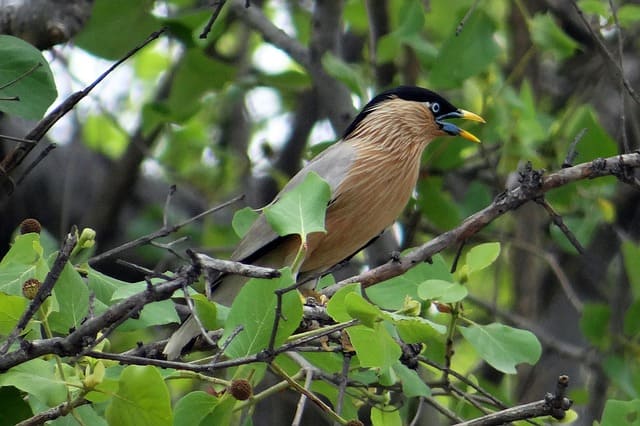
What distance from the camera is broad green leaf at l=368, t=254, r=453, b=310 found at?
2807mm

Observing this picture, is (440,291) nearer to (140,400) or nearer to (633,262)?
(140,400)

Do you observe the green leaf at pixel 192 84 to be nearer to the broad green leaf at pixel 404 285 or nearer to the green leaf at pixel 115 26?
the green leaf at pixel 115 26

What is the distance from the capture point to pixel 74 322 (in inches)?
91.0

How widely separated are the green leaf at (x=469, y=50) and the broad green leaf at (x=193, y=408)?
2.10 metres

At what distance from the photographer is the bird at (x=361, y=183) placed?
12.7 feet

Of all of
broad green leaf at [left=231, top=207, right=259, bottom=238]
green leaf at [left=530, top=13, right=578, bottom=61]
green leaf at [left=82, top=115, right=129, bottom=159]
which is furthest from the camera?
green leaf at [left=82, top=115, right=129, bottom=159]

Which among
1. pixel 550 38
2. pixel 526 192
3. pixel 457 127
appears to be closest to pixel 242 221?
pixel 526 192

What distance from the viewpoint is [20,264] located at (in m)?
2.40

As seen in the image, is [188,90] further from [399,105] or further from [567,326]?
[567,326]

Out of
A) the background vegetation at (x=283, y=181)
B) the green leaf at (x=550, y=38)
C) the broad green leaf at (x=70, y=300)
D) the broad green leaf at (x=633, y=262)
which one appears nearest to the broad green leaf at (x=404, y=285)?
the background vegetation at (x=283, y=181)

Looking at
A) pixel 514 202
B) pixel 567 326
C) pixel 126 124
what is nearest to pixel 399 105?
pixel 514 202

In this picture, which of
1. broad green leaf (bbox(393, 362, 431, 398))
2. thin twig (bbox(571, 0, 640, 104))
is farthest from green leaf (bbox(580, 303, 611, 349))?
broad green leaf (bbox(393, 362, 431, 398))

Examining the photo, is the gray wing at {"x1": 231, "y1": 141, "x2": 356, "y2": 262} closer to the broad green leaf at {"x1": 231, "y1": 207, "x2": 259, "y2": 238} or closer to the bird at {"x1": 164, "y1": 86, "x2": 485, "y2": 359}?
the bird at {"x1": 164, "y1": 86, "x2": 485, "y2": 359}

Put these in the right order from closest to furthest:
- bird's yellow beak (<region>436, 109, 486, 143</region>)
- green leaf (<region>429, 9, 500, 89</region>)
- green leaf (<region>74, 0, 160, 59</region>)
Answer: green leaf (<region>429, 9, 500, 89</region>) → green leaf (<region>74, 0, 160, 59</region>) → bird's yellow beak (<region>436, 109, 486, 143</region>)
